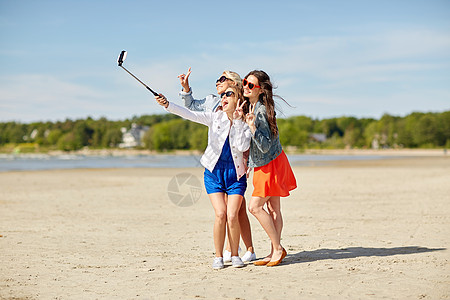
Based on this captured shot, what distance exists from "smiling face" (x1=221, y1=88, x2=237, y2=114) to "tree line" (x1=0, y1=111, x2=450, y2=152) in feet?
277

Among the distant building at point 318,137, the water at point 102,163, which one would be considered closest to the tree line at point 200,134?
the distant building at point 318,137

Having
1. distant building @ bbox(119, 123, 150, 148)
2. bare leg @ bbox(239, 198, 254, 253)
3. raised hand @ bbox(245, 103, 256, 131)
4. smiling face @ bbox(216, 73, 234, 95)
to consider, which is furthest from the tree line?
raised hand @ bbox(245, 103, 256, 131)

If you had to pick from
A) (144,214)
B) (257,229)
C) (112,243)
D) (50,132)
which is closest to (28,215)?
(144,214)

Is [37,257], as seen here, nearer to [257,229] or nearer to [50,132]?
[257,229]

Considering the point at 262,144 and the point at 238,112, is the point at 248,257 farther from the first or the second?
the point at 238,112

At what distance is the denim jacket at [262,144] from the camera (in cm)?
531

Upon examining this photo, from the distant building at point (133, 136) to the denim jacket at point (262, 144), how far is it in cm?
13621

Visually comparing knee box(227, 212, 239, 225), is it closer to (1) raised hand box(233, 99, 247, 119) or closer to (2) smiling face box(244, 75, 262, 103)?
(1) raised hand box(233, 99, 247, 119)

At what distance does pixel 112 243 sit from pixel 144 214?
3368 millimetres

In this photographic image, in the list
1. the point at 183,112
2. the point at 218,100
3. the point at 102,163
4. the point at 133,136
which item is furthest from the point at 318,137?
the point at 183,112

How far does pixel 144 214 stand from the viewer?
10.8 m

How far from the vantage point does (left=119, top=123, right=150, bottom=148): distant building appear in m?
143

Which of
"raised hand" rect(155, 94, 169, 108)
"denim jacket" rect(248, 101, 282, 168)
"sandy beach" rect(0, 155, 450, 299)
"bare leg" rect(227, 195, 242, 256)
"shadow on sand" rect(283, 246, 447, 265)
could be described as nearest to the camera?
"sandy beach" rect(0, 155, 450, 299)

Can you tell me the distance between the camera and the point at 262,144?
5309 mm
